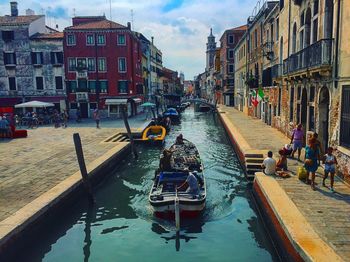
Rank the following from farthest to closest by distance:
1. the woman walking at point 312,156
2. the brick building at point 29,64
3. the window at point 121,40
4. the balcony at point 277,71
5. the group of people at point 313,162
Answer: the window at point 121,40
the brick building at point 29,64
the balcony at point 277,71
the woman walking at point 312,156
the group of people at point 313,162

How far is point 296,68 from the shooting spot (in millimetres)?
17062

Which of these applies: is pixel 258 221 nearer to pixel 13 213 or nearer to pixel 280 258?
pixel 280 258

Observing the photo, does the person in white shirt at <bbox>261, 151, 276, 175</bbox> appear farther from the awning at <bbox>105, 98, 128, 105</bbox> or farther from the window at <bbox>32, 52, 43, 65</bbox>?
the window at <bbox>32, 52, 43, 65</bbox>

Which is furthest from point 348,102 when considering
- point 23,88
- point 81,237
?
point 23,88

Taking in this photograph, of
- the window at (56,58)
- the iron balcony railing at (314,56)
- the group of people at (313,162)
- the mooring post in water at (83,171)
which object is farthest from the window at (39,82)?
the group of people at (313,162)

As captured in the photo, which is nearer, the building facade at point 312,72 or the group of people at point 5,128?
the building facade at point 312,72

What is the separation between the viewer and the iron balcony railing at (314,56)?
41.1 ft

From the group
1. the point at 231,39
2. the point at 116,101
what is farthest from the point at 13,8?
the point at 231,39

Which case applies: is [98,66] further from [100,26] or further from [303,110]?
[303,110]

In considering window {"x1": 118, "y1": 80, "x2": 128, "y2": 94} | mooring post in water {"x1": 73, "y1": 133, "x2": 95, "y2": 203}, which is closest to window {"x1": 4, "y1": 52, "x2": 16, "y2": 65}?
window {"x1": 118, "y1": 80, "x2": 128, "y2": 94}

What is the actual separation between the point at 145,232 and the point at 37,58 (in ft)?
103

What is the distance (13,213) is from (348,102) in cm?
1078

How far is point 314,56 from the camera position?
1383 centimetres

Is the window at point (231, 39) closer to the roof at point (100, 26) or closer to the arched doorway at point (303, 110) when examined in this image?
the roof at point (100, 26)
